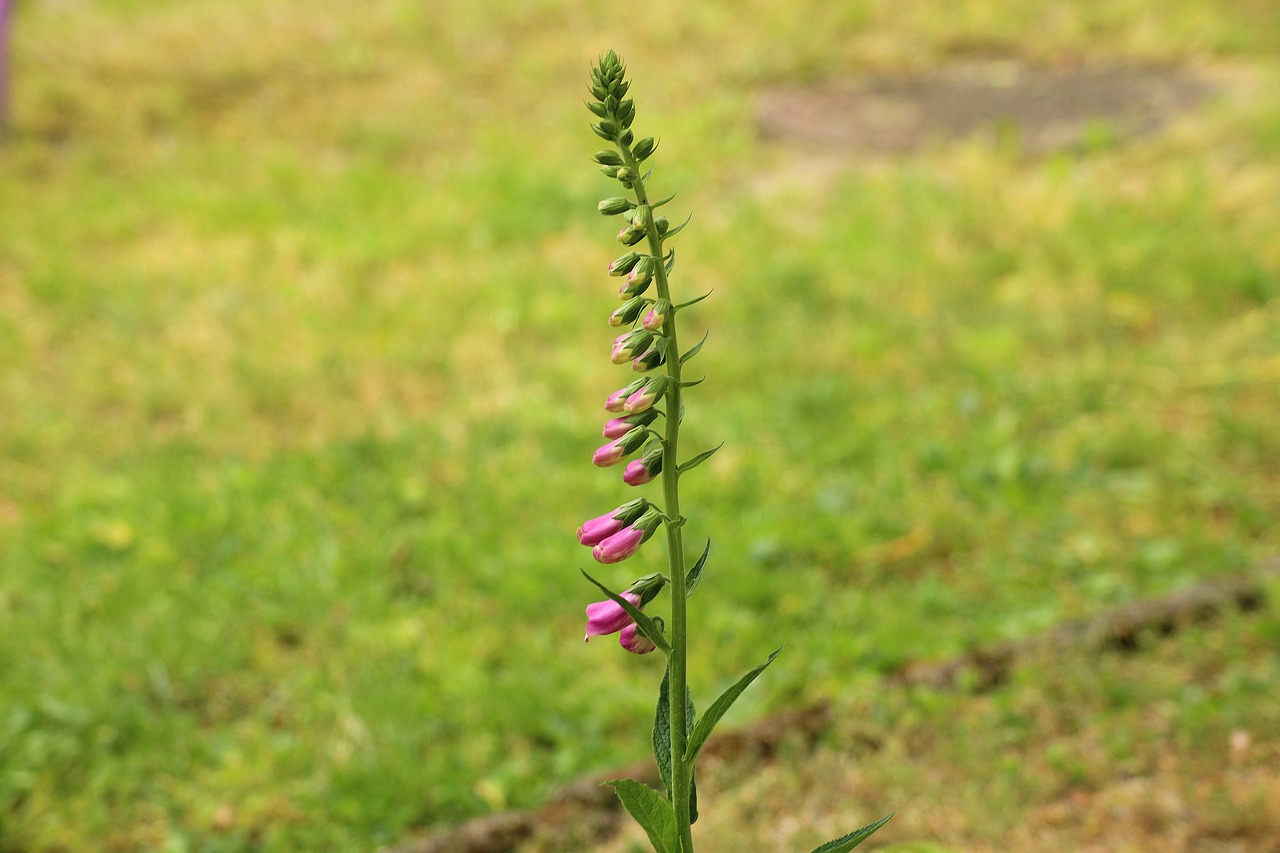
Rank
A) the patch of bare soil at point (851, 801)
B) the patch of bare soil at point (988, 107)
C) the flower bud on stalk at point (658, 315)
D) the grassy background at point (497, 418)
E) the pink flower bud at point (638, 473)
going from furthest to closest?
the patch of bare soil at point (988, 107)
the grassy background at point (497, 418)
the patch of bare soil at point (851, 801)
the pink flower bud at point (638, 473)
the flower bud on stalk at point (658, 315)

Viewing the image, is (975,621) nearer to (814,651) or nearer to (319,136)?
(814,651)

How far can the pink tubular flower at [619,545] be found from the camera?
154 centimetres

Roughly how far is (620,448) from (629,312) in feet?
0.62

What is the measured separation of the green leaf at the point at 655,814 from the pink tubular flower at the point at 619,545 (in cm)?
31

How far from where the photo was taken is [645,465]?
1.55 meters

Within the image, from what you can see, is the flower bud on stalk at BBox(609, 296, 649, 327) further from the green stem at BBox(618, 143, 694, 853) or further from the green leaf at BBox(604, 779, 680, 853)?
the green leaf at BBox(604, 779, 680, 853)

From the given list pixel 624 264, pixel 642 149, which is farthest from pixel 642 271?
pixel 642 149

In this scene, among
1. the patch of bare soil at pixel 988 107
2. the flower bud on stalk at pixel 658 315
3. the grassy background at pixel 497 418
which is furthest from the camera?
the patch of bare soil at pixel 988 107

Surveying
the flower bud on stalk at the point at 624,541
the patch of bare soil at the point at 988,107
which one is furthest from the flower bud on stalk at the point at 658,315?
the patch of bare soil at the point at 988,107

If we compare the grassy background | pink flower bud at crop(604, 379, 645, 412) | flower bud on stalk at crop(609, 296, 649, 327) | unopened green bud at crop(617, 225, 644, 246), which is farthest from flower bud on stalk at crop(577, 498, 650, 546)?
the grassy background

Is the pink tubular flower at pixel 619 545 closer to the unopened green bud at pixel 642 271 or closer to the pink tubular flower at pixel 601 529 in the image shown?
the pink tubular flower at pixel 601 529

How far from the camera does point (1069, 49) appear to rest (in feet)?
28.9

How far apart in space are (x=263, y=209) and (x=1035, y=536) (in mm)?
4779

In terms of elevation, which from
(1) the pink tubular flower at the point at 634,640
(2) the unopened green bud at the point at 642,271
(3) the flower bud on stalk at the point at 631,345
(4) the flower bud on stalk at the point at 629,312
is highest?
(2) the unopened green bud at the point at 642,271
